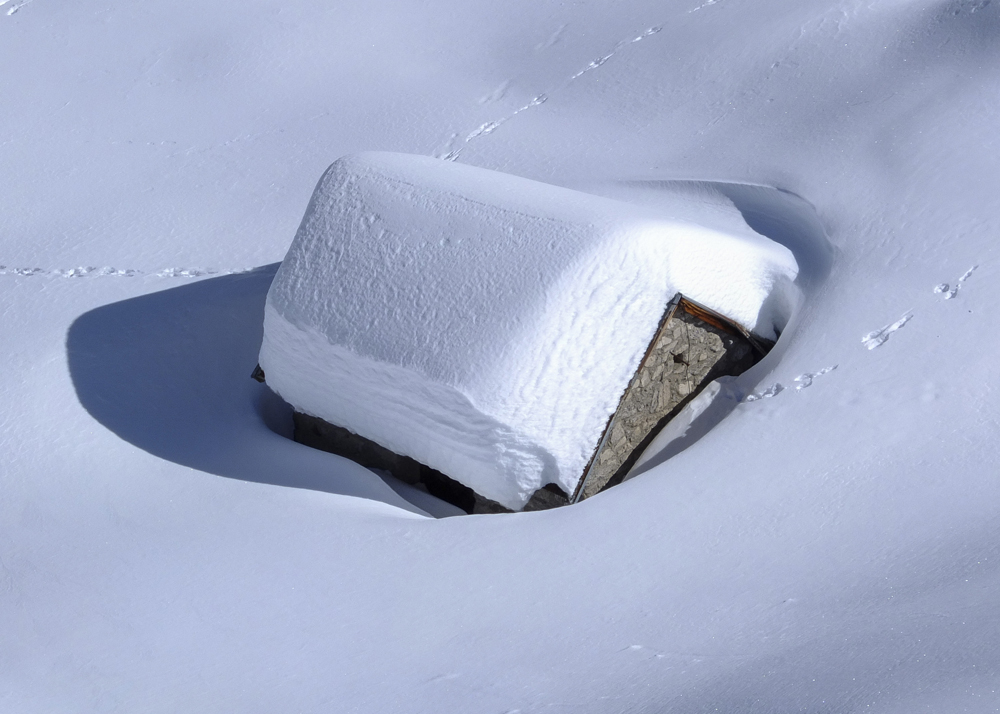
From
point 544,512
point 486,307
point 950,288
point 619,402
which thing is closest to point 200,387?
point 486,307

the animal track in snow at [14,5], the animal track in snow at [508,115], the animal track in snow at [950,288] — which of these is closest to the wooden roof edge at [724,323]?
the animal track in snow at [950,288]

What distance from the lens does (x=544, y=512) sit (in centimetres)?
293

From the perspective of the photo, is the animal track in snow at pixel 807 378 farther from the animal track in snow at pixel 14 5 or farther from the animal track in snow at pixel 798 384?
the animal track in snow at pixel 14 5

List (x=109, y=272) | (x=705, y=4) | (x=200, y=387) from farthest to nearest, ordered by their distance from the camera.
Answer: (x=705, y=4) → (x=109, y=272) → (x=200, y=387)

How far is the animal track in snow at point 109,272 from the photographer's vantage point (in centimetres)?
423

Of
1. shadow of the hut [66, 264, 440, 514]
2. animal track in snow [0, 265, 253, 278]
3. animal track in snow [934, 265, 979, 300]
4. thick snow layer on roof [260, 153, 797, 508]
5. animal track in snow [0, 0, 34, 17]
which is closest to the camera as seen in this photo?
thick snow layer on roof [260, 153, 797, 508]

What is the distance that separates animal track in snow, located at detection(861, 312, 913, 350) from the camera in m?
3.09

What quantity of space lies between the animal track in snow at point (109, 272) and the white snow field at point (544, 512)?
26 mm

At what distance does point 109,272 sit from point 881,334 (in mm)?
3124

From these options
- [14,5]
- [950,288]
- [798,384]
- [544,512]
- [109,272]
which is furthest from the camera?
[14,5]

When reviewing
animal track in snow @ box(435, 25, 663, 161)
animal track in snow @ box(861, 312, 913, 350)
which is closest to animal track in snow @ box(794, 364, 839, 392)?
animal track in snow @ box(861, 312, 913, 350)

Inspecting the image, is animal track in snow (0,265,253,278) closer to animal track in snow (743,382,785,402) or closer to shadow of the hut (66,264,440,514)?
shadow of the hut (66,264,440,514)

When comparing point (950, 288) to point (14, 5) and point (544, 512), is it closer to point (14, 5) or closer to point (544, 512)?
point (544, 512)

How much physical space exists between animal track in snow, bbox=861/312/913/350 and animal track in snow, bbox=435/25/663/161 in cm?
221
